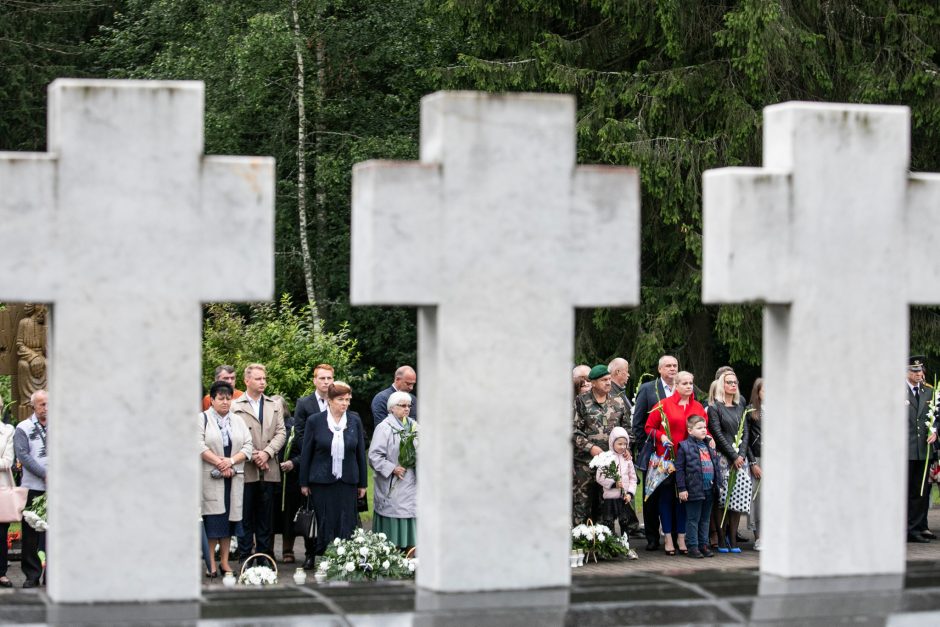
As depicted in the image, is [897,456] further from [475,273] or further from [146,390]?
[146,390]

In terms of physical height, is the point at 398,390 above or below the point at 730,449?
above

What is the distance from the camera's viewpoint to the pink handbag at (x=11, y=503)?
11992 mm

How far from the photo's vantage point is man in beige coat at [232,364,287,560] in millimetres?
13227

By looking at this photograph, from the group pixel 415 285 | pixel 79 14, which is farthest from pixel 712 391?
pixel 79 14

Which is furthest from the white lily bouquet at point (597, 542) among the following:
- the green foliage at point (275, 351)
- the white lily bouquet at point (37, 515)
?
the green foliage at point (275, 351)

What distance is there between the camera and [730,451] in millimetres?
14141

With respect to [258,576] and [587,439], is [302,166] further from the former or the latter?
[258,576]

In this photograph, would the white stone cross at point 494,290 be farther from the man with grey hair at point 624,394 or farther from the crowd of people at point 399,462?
the man with grey hair at point 624,394

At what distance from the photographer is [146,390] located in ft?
18.6

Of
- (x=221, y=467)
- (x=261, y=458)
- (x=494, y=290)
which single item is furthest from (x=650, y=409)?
(x=494, y=290)

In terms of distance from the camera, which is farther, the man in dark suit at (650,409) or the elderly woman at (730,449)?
the man in dark suit at (650,409)

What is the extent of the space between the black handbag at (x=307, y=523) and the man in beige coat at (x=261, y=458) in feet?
1.27

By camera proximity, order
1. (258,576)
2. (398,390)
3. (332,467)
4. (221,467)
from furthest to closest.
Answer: (398,390)
(332,467)
(221,467)
(258,576)

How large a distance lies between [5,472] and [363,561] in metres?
2.95
